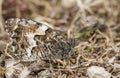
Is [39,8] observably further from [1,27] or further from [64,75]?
[64,75]

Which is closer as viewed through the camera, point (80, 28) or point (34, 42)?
point (34, 42)

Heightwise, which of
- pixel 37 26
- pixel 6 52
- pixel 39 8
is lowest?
pixel 6 52

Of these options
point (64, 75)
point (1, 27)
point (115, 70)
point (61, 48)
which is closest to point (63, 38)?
point (61, 48)

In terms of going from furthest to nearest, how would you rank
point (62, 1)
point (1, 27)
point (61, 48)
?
point (62, 1) < point (1, 27) < point (61, 48)

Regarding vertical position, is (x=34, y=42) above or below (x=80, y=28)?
below

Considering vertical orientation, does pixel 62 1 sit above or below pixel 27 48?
above
